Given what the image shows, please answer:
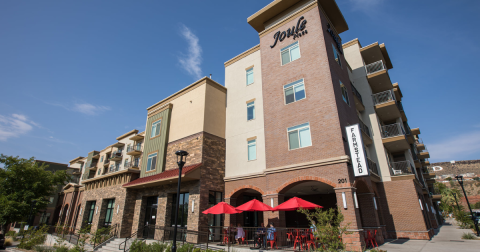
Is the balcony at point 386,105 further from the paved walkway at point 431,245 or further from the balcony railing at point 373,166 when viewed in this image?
the paved walkway at point 431,245

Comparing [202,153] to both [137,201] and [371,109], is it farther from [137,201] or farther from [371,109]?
[371,109]

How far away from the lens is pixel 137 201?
71.1 ft

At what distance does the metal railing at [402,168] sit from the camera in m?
19.7

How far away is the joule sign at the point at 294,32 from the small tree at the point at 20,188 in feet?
112

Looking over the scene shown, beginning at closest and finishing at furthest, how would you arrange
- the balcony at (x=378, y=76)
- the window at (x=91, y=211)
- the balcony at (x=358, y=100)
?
the balcony at (x=358, y=100), the balcony at (x=378, y=76), the window at (x=91, y=211)

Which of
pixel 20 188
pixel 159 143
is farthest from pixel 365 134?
pixel 20 188

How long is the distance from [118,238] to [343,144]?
63.0 ft

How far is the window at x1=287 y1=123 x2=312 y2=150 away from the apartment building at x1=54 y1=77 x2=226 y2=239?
660 centimetres

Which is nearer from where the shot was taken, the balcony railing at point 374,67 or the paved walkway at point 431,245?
the paved walkway at point 431,245

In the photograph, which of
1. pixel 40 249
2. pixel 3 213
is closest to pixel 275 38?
pixel 40 249

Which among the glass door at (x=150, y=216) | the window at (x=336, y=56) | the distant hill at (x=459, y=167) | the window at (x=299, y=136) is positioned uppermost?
the distant hill at (x=459, y=167)

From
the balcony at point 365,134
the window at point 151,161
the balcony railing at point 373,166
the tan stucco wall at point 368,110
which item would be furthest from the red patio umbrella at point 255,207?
the tan stucco wall at point 368,110

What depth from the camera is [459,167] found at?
397 ft

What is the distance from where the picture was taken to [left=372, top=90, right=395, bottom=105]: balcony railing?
2145 cm
